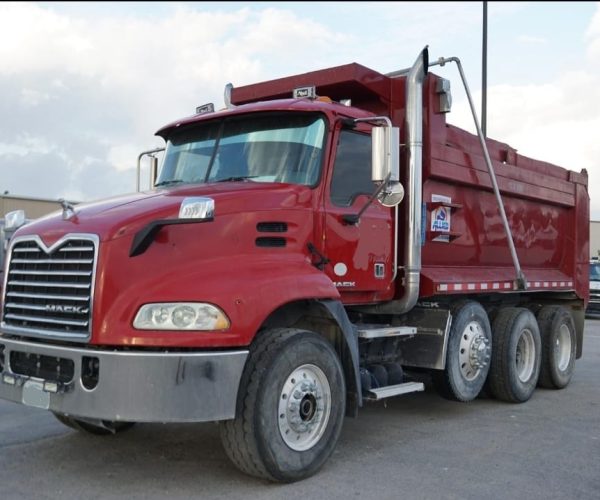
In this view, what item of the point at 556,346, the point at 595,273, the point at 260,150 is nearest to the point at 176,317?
the point at 260,150

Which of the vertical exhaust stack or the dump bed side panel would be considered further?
the dump bed side panel

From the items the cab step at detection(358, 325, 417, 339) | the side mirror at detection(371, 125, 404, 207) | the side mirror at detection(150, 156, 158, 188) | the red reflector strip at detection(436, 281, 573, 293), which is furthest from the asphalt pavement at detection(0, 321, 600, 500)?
the side mirror at detection(150, 156, 158, 188)

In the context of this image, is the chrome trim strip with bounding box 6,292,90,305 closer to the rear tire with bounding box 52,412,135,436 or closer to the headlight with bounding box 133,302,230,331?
the headlight with bounding box 133,302,230,331

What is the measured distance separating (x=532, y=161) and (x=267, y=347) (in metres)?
5.59

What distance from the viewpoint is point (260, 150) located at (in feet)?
18.2

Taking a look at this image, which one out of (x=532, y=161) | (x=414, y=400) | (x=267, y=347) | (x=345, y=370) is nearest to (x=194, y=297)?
(x=267, y=347)

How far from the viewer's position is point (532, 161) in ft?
29.0

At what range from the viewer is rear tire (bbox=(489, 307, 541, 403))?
7.63 meters

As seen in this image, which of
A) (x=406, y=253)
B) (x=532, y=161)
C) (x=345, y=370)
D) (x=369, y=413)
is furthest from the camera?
(x=532, y=161)

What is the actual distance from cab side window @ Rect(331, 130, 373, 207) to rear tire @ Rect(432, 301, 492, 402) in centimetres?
189

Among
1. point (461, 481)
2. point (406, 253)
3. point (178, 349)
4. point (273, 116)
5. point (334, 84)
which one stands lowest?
point (461, 481)

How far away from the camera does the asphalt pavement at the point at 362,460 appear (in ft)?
15.1

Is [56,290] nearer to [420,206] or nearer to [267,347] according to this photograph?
[267,347]

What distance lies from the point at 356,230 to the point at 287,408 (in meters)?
1.68
